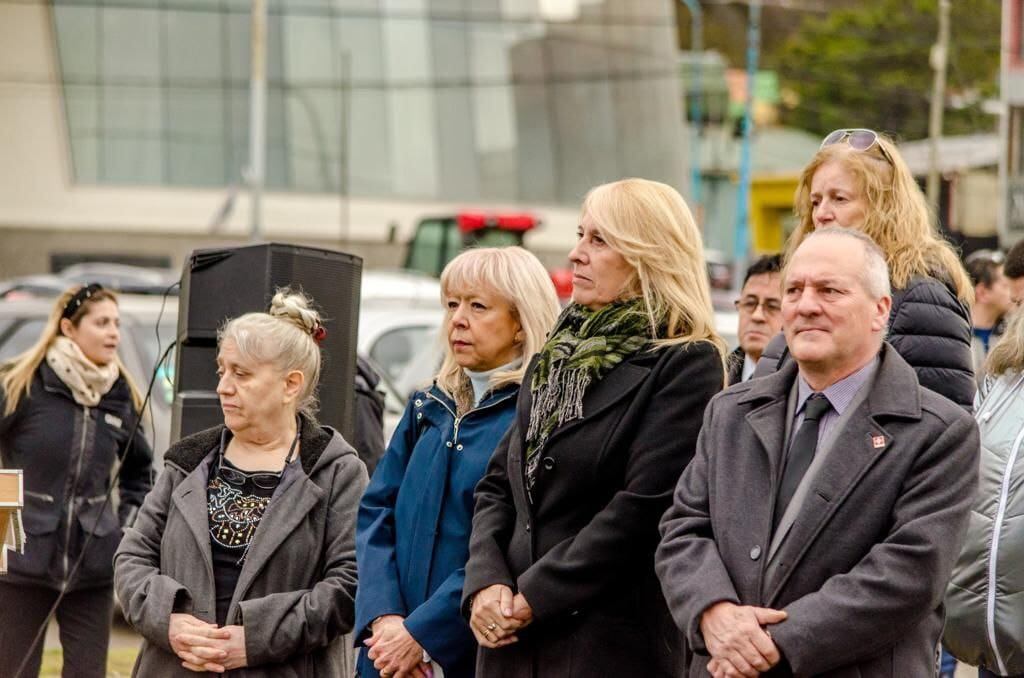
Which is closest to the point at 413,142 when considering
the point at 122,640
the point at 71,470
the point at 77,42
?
the point at 77,42

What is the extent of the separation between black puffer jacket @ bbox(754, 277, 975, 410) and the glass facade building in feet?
122

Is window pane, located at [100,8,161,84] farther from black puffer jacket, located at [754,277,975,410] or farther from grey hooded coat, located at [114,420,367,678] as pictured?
black puffer jacket, located at [754,277,975,410]

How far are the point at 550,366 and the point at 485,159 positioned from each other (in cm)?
4256

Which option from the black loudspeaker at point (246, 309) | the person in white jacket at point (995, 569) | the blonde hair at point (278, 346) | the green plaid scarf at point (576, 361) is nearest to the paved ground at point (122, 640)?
the black loudspeaker at point (246, 309)

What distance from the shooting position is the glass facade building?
144 feet

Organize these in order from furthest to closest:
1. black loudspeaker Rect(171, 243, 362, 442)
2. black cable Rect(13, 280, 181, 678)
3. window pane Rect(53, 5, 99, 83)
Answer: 1. window pane Rect(53, 5, 99, 83)
2. black cable Rect(13, 280, 181, 678)
3. black loudspeaker Rect(171, 243, 362, 442)

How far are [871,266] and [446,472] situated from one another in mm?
1546

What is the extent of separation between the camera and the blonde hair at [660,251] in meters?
4.86

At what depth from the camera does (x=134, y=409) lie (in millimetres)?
7855

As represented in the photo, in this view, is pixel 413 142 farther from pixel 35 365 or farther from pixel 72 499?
pixel 72 499

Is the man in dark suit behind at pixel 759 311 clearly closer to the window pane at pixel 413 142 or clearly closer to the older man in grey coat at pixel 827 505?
the older man in grey coat at pixel 827 505

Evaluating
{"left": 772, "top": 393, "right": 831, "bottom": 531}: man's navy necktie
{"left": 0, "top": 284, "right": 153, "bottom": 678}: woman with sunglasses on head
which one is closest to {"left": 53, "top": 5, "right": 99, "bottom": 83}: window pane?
{"left": 0, "top": 284, "right": 153, "bottom": 678}: woman with sunglasses on head

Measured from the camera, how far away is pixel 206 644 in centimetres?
507

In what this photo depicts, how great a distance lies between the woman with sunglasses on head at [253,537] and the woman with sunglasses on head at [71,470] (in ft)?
6.68
